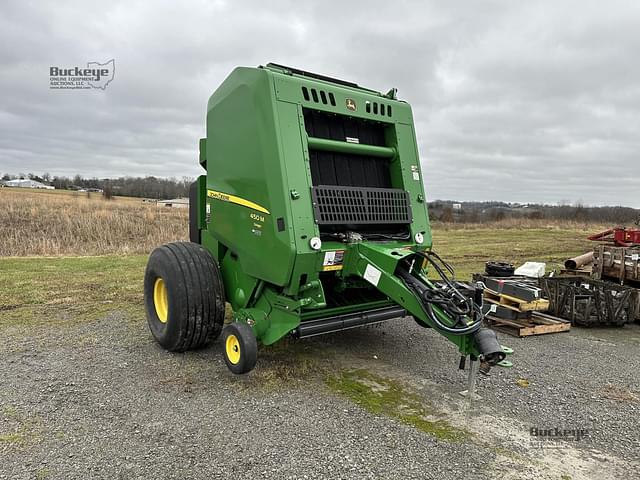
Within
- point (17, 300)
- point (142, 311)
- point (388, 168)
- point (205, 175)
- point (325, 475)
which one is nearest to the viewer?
point (325, 475)

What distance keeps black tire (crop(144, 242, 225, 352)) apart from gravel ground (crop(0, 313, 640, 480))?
8.8 inches

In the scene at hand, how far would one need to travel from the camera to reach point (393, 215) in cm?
427

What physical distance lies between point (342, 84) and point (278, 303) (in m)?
2.21

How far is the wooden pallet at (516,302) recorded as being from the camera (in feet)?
18.4

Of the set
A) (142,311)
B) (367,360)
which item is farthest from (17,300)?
(367,360)

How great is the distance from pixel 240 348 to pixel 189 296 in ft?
2.71

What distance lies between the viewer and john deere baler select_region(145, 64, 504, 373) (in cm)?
360

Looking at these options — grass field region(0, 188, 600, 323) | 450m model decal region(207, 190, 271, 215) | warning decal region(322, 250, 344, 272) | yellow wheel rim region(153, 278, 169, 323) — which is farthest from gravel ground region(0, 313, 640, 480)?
grass field region(0, 188, 600, 323)

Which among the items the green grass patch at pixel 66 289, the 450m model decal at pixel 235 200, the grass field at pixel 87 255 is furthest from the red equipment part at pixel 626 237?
the green grass patch at pixel 66 289

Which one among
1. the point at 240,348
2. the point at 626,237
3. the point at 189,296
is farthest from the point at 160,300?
the point at 626,237

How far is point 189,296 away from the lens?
413 centimetres

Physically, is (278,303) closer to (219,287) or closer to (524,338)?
(219,287)

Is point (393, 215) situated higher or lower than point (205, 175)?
lower
